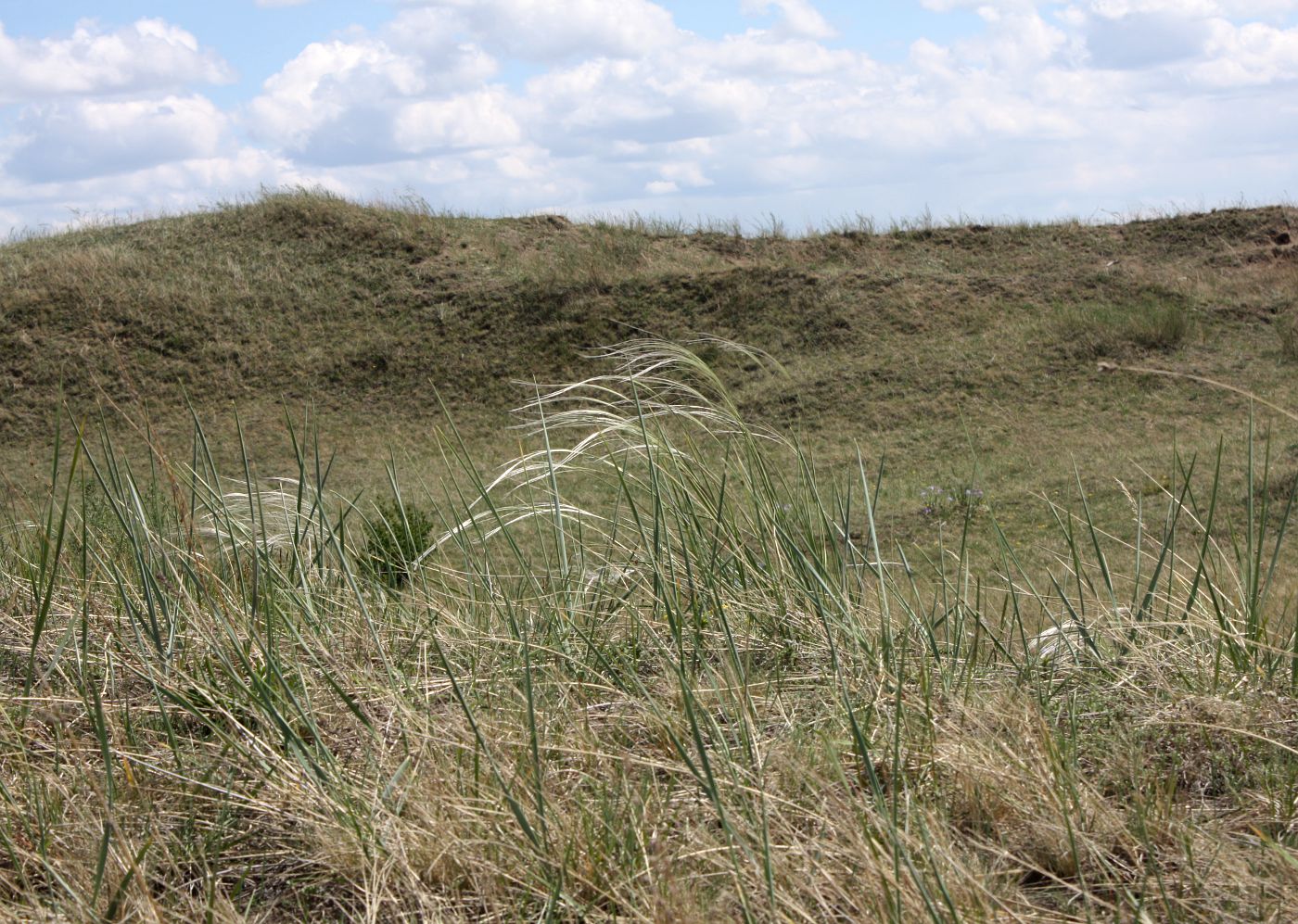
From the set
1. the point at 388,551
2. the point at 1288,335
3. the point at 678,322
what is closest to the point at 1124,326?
the point at 1288,335

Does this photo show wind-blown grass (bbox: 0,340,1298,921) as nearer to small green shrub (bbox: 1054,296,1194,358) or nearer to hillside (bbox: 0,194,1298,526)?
hillside (bbox: 0,194,1298,526)

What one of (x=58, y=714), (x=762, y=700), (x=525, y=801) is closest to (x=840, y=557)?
(x=762, y=700)

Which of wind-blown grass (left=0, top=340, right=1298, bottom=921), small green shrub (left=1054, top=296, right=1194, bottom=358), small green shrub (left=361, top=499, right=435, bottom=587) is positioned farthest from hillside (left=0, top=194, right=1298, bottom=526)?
wind-blown grass (left=0, top=340, right=1298, bottom=921)

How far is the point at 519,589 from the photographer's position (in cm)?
223

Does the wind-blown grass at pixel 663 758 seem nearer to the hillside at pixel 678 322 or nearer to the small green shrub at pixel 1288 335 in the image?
the hillside at pixel 678 322

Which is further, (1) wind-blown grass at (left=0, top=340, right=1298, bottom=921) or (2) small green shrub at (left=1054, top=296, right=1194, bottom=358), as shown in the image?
(2) small green shrub at (left=1054, top=296, right=1194, bottom=358)

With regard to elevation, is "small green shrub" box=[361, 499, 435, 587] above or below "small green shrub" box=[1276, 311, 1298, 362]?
above

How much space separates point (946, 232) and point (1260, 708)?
14.3m

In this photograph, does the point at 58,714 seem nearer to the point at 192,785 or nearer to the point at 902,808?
the point at 192,785

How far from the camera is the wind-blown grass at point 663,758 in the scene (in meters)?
1.18

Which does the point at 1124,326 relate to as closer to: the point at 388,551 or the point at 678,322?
the point at 678,322

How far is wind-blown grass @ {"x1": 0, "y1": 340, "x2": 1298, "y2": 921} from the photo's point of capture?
1178 millimetres

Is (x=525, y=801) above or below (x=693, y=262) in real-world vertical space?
below

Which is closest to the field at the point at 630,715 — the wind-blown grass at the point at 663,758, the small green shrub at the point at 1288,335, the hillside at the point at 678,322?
the wind-blown grass at the point at 663,758
